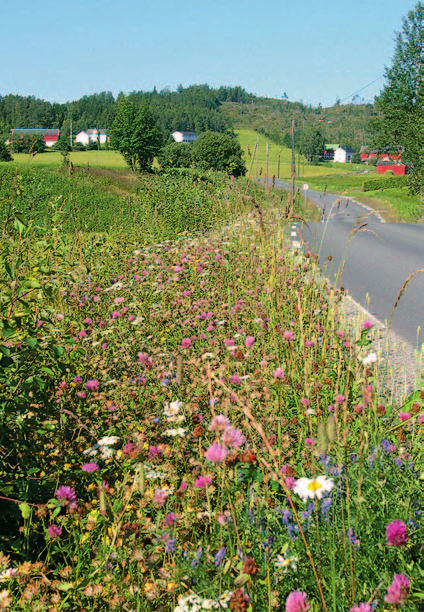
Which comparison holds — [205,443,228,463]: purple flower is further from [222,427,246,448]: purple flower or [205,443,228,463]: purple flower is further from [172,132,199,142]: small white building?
[172,132,199,142]: small white building

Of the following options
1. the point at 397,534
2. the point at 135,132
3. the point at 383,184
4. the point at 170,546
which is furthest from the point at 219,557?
the point at 135,132

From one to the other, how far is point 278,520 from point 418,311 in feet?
20.0

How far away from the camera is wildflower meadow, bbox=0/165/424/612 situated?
1869mm

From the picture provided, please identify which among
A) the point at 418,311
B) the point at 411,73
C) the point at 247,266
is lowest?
the point at 418,311

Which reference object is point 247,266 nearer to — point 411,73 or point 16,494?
point 16,494

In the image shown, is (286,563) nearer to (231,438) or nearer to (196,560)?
(196,560)

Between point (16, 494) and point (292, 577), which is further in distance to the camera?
point (16, 494)

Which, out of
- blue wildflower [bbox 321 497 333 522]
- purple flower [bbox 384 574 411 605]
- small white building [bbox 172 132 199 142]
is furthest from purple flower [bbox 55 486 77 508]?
small white building [bbox 172 132 199 142]

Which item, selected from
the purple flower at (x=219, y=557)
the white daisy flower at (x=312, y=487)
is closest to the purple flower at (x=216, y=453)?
the white daisy flower at (x=312, y=487)

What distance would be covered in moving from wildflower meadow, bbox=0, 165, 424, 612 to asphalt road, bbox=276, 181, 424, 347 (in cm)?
119

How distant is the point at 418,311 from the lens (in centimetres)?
788

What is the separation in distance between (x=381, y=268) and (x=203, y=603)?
1036 centimetres

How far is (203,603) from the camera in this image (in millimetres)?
1724

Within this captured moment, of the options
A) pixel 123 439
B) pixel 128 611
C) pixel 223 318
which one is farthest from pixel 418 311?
pixel 128 611
